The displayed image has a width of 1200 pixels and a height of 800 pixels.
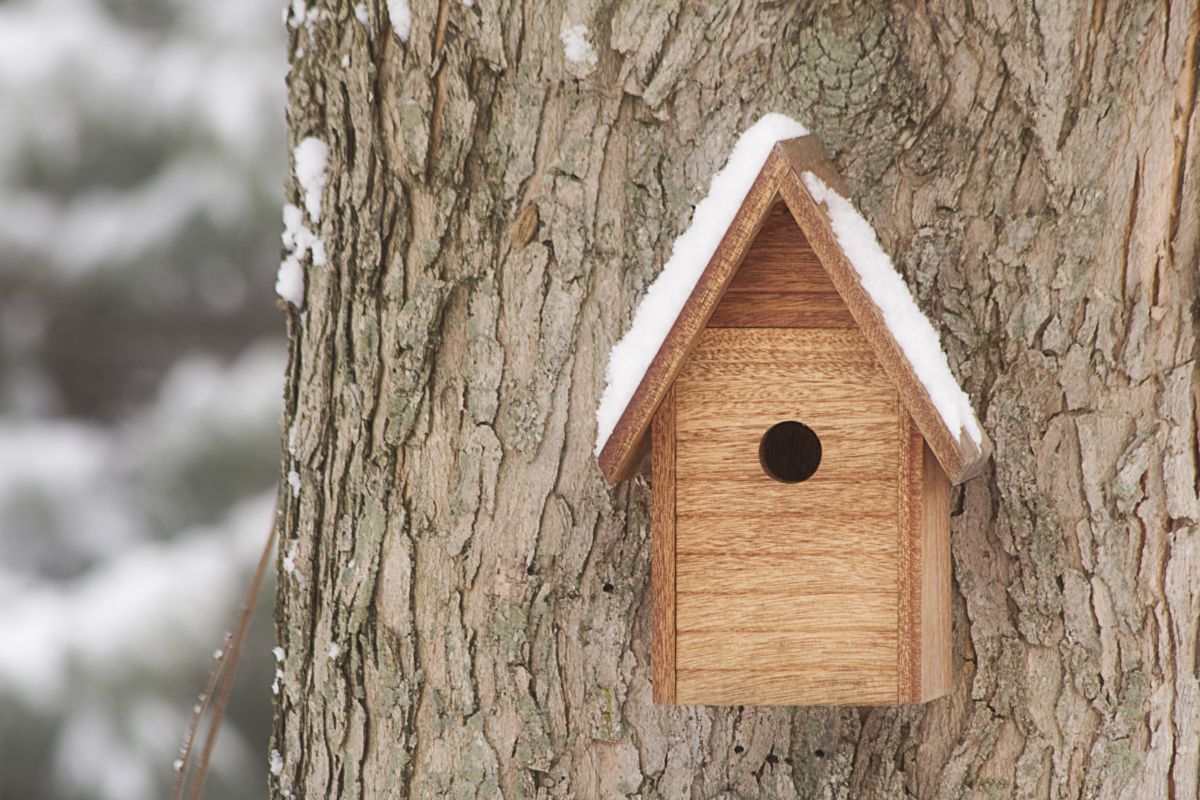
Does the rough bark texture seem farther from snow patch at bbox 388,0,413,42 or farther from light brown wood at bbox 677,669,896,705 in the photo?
light brown wood at bbox 677,669,896,705

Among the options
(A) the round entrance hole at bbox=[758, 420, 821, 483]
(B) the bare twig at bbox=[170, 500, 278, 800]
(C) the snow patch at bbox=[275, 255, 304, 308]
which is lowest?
(B) the bare twig at bbox=[170, 500, 278, 800]

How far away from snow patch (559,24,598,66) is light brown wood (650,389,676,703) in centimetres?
44

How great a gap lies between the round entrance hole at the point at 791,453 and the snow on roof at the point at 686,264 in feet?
0.91

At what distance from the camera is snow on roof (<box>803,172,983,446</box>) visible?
4.17ft

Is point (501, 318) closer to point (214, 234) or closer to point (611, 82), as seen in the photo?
point (611, 82)

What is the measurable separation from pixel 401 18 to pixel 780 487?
0.76 metres

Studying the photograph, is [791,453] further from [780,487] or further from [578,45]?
[578,45]

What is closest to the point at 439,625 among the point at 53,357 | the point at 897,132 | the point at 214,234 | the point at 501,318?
the point at 501,318

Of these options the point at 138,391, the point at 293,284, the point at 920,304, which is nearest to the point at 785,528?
the point at 920,304

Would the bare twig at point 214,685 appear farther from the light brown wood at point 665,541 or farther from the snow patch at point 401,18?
the snow patch at point 401,18

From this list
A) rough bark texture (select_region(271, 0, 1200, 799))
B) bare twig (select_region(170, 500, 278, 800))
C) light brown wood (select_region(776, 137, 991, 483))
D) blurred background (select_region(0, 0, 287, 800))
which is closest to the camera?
light brown wood (select_region(776, 137, 991, 483))

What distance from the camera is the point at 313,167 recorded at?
1.62m

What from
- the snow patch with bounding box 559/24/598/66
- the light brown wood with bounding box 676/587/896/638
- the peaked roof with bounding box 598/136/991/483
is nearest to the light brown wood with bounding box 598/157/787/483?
the peaked roof with bounding box 598/136/991/483

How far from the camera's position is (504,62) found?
1529mm
